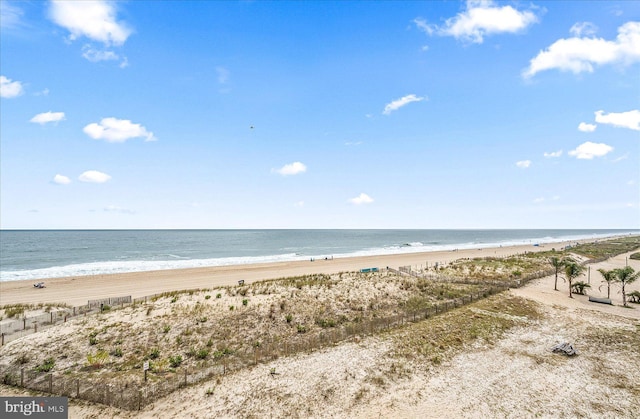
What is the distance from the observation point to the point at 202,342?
73.3 ft

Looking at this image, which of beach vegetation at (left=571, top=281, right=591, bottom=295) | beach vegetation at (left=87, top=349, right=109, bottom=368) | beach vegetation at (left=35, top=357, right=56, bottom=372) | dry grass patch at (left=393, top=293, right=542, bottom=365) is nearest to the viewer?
beach vegetation at (left=35, top=357, right=56, bottom=372)

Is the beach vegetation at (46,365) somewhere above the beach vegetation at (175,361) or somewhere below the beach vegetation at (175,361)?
above

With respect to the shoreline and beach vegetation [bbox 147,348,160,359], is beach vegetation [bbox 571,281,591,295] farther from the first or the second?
beach vegetation [bbox 147,348,160,359]

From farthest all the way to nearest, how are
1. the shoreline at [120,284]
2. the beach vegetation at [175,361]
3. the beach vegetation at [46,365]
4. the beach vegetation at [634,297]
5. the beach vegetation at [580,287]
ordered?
the shoreline at [120,284], the beach vegetation at [580,287], the beach vegetation at [634,297], the beach vegetation at [175,361], the beach vegetation at [46,365]

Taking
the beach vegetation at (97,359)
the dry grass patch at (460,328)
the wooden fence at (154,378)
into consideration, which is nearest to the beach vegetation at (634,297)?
the dry grass patch at (460,328)

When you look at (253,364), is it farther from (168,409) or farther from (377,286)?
(377,286)

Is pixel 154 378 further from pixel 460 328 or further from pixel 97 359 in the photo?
pixel 460 328

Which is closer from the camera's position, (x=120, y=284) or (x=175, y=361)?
(x=175, y=361)

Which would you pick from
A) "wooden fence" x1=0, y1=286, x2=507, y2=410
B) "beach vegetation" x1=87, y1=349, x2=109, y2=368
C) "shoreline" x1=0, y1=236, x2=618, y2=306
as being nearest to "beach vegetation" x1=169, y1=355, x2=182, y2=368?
"wooden fence" x1=0, y1=286, x2=507, y2=410

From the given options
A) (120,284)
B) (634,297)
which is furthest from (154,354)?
(634,297)

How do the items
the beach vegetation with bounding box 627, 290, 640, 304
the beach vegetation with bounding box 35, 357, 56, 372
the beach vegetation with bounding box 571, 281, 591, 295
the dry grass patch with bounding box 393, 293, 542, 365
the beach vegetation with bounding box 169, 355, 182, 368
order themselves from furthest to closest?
1. the beach vegetation with bounding box 571, 281, 591, 295
2. the beach vegetation with bounding box 627, 290, 640, 304
3. the dry grass patch with bounding box 393, 293, 542, 365
4. the beach vegetation with bounding box 169, 355, 182, 368
5. the beach vegetation with bounding box 35, 357, 56, 372

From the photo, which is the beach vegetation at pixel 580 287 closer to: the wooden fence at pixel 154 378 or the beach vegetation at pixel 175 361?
the wooden fence at pixel 154 378

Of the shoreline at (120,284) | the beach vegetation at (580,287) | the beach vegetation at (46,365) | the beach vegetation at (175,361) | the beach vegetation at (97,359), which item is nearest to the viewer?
the beach vegetation at (46,365)

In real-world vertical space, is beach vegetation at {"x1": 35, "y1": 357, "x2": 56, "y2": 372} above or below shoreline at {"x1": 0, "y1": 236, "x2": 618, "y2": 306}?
above
